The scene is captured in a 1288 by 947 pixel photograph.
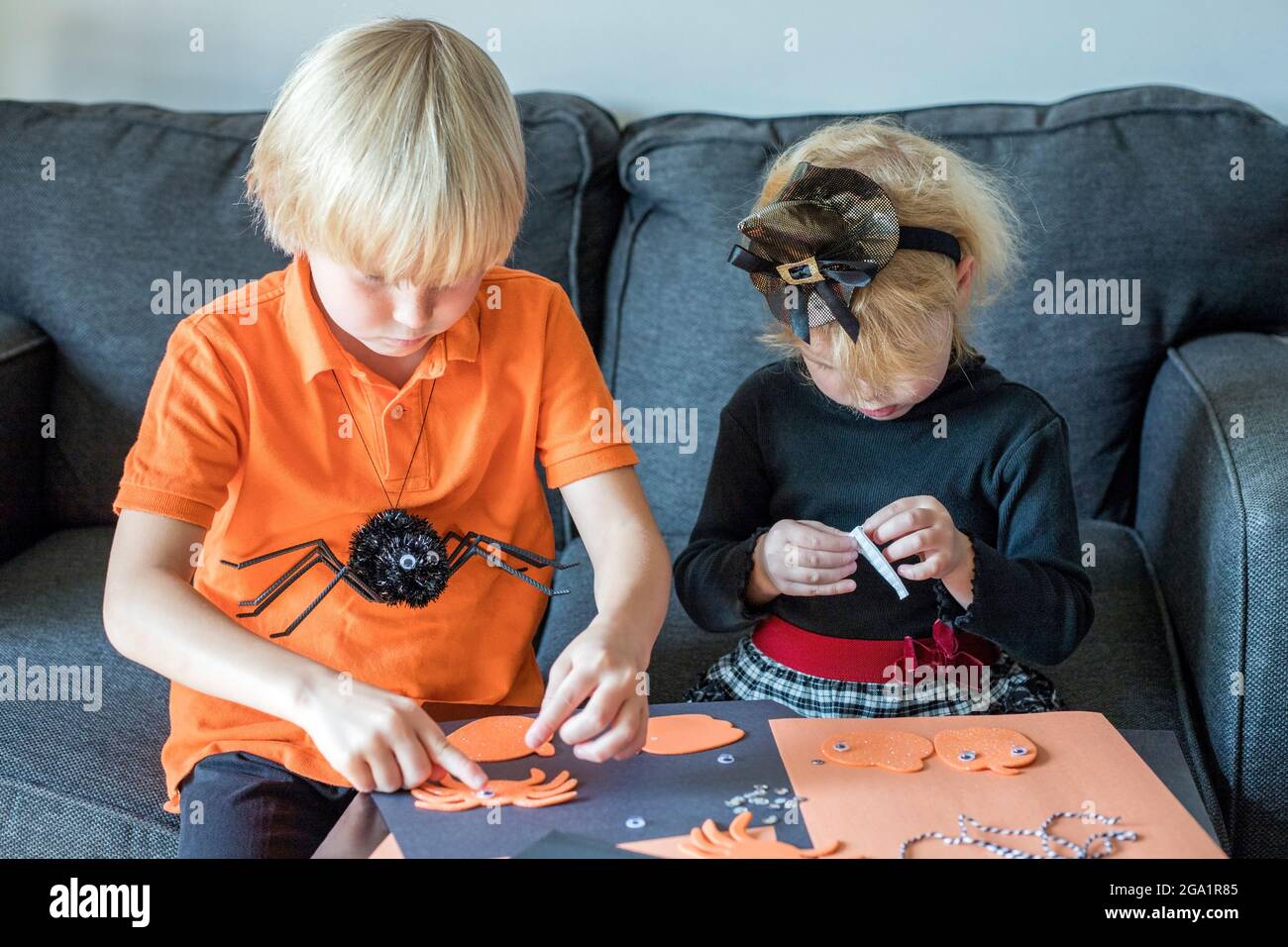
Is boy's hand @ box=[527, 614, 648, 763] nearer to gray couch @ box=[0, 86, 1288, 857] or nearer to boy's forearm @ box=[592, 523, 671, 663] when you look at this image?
boy's forearm @ box=[592, 523, 671, 663]

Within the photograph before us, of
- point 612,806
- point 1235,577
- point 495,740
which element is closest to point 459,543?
point 495,740

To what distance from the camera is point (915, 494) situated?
120 cm

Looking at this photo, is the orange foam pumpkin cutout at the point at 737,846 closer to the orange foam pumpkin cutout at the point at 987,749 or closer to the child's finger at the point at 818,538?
the orange foam pumpkin cutout at the point at 987,749

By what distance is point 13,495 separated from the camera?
5.26ft

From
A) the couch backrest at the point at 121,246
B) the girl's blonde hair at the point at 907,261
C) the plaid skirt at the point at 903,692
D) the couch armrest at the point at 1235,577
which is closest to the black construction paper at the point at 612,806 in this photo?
the plaid skirt at the point at 903,692

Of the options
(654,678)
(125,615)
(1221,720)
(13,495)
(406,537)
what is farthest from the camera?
(13,495)

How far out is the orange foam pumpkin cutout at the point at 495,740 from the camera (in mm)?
929

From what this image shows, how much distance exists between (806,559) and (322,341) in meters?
0.46

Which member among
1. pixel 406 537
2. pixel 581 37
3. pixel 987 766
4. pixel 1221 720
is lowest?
pixel 1221 720

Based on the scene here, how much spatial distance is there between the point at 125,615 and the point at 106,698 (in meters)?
0.32

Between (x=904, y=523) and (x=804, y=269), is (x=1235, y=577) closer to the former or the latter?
(x=904, y=523)

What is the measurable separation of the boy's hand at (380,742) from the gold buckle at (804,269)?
52 centimetres
